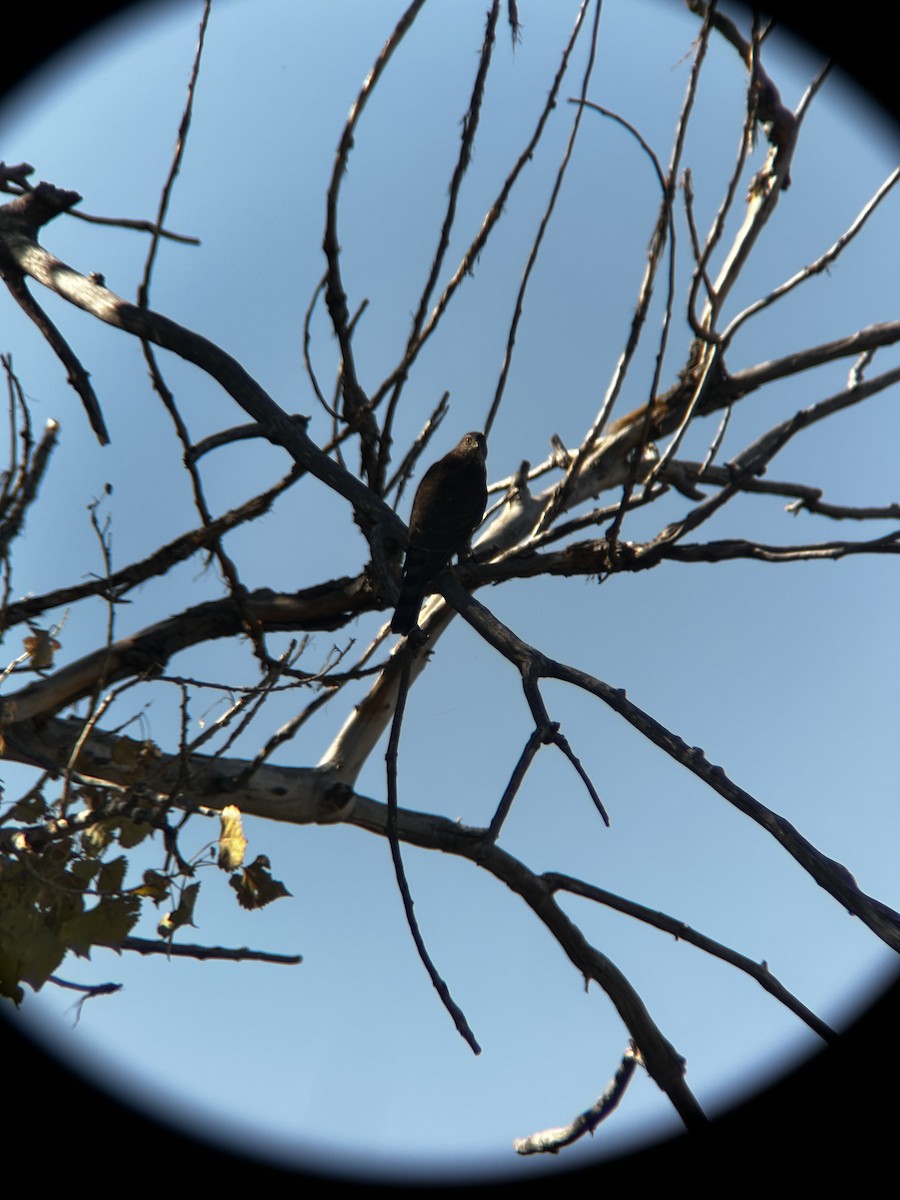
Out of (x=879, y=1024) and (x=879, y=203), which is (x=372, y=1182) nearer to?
(x=879, y=1024)

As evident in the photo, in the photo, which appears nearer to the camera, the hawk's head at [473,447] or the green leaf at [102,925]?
the green leaf at [102,925]

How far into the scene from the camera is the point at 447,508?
449 centimetres

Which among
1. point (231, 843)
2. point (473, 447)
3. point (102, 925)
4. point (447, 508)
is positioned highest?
point (473, 447)

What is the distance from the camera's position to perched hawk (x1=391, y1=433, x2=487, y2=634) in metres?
4.04

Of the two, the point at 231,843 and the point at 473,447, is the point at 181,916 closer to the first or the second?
the point at 231,843

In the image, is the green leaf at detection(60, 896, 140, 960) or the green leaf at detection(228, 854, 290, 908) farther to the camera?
the green leaf at detection(228, 854, 290, 908)

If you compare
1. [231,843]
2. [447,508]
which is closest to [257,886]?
[231,843]

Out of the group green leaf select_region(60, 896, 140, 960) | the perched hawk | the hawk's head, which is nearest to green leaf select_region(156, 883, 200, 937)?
green leaf select_region(60, 896, 140, 960)

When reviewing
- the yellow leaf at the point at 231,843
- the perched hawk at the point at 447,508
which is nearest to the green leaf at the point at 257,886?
the yellow leaf at the point at 231,843

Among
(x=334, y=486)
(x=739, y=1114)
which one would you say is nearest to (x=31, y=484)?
(x=334, y=486)

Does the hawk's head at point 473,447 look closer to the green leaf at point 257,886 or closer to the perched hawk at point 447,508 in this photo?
the perched hawk at point 447,508

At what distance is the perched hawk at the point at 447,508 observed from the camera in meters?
4.04

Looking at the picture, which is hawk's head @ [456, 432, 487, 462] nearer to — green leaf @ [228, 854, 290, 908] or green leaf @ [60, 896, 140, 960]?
green leaf @ [228, 854, 290, 908]

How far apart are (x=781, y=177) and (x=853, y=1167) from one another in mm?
4127
